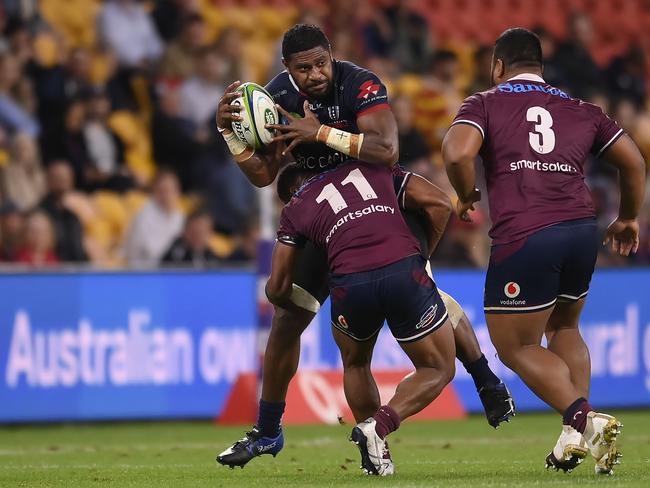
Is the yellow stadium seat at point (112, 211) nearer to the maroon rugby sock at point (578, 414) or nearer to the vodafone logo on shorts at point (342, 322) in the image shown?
the vodafone logo on shorts at point (342, 322)

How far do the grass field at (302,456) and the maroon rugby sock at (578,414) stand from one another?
264 mm

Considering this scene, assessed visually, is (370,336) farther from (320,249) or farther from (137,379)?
(137,379)

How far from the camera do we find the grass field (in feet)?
24.1

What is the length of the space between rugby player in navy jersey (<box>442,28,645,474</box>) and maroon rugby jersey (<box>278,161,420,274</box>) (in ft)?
1.35

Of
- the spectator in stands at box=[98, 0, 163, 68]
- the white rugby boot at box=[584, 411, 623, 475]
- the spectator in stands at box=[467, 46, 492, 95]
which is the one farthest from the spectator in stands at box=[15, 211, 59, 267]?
the white rugby boot at box=[584, 411, 623, 475]

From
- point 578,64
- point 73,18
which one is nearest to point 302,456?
point 73,18

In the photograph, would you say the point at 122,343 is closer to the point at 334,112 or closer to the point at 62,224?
the point at 62,224

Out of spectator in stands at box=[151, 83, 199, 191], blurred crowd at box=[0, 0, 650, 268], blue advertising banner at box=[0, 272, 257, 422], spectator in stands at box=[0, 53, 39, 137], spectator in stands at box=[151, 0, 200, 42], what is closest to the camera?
blue advertising banner at box=[0, 272, 257, 422]

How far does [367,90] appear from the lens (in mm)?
7797

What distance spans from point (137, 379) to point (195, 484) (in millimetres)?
5404

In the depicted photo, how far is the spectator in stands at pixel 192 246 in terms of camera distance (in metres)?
13.8

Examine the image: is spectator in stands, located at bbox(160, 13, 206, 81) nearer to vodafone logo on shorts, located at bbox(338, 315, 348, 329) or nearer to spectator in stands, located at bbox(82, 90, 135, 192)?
spectator in stands, located at bbox(82, 90, 135, 192)

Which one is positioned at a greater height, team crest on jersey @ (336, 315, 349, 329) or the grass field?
team crest on jersey @ (336, 315, 349, 329)

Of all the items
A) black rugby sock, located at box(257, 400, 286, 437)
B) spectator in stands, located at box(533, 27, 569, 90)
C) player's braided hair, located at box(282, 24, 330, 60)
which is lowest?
black rugby sock, located at box(257, 400, 286, 437)
